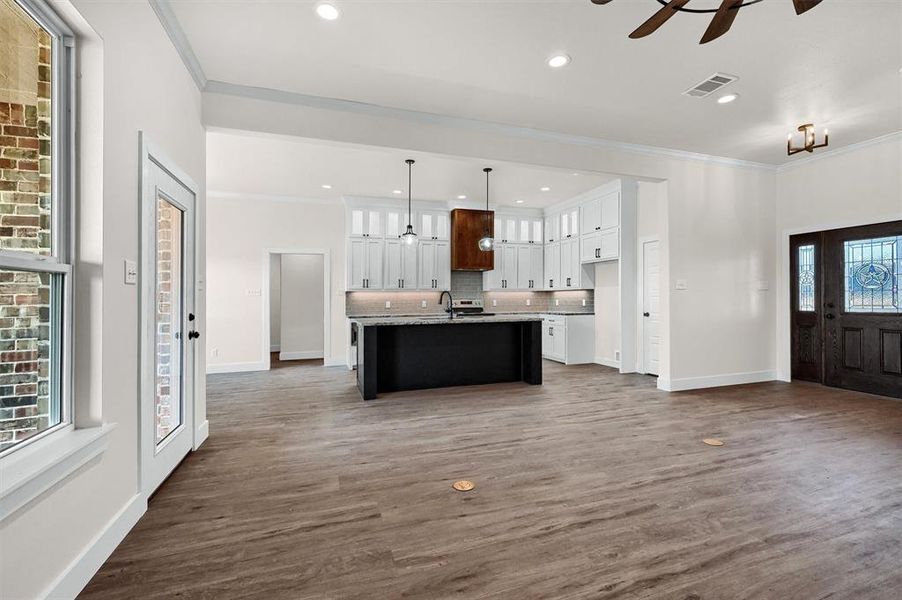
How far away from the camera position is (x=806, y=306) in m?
5.50

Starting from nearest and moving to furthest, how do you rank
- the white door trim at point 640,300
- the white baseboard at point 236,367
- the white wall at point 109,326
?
the white wall at point 109,326 < the white door trim at point 640,300 < the white baseboard at point 236,367

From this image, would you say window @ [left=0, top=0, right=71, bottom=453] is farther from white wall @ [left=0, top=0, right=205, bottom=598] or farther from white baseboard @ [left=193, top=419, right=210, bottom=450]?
white baseboard @ [left=193, top=419, right=210, bottom=450]

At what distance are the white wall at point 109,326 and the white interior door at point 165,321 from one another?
0.12 meters

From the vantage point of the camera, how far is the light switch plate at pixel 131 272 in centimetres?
205

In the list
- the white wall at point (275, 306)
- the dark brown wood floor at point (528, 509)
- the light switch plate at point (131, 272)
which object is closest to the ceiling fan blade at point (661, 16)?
the dark brown wood floor at point (528, 509)

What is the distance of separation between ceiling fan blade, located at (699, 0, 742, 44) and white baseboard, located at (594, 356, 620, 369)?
18.0ft

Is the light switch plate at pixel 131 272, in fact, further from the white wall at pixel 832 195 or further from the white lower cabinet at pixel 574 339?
the white wall at pixel 832 195

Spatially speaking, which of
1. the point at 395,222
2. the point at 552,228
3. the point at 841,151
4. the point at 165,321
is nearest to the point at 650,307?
the point at 552,228

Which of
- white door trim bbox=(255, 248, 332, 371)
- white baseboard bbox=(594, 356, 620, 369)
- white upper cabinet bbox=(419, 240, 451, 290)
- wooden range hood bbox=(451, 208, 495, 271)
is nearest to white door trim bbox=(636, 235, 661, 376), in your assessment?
white baseboard bbox=(594, 356, 620, 369)

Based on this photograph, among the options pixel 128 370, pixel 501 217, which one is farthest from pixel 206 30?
pixel 501 217

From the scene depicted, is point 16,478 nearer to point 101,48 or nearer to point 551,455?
point 101,48

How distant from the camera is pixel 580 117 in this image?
4055 millimetres

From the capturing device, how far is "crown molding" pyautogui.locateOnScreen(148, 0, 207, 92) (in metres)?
2.44

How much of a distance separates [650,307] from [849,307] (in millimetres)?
2252
